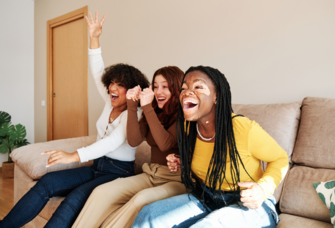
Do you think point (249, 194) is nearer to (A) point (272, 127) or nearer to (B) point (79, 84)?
(A) point (272, 127)

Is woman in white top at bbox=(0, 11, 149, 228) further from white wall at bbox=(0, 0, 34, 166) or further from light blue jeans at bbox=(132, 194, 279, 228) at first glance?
white wall at bbox=(0, 0, 34, 166)

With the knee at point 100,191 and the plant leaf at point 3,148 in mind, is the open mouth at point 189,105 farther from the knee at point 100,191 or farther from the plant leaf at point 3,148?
the plant leaf at point 3,148

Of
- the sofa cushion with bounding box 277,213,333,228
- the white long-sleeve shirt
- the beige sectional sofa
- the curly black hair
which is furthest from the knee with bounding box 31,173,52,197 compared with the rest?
the sofa cushion with bounding box 277,213,333,228

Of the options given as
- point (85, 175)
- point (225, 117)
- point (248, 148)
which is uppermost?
point (225, 117)

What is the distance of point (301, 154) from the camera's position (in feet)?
4.22

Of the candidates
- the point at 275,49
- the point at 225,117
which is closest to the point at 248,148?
the point at 225,117

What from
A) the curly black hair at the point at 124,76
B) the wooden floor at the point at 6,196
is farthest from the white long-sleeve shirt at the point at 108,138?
the wooden floor at the point at 6,196

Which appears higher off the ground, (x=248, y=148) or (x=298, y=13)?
(x=298, y=13)

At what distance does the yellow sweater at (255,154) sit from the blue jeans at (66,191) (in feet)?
2.04

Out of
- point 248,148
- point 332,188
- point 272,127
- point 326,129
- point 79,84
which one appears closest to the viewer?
point 248,148

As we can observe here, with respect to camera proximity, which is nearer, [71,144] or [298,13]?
[298,13]

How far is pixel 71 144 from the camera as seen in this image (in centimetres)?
191

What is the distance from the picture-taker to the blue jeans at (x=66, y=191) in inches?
45.9

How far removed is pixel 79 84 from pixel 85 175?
83.0 inches
